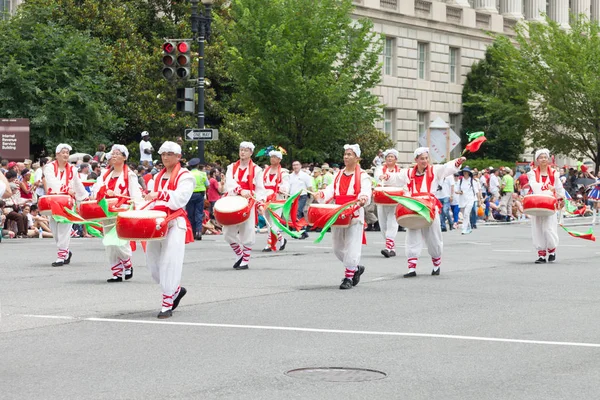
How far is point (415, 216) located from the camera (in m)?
17.0

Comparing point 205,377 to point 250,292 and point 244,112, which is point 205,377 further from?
point 244,112

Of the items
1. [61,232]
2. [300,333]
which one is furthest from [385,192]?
[300,333]

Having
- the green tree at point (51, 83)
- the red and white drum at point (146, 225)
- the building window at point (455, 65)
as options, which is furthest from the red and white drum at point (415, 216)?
the building window at point (455, 65)

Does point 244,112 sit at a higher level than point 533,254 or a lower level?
higher

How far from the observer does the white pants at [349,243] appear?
15.4 meters

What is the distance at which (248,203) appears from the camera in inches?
728

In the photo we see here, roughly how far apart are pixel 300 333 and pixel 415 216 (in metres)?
Answer: 6.08

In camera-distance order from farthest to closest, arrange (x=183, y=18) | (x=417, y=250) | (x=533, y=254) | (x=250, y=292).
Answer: (x=183, y=18), (x=533, y=254), (x=417, y=250), (x=250, y=292)

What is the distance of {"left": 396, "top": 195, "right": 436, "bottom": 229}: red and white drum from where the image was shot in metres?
17.0

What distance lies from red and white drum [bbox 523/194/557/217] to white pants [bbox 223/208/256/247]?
15.8 feet

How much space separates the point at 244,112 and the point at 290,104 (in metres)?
A: 7.30

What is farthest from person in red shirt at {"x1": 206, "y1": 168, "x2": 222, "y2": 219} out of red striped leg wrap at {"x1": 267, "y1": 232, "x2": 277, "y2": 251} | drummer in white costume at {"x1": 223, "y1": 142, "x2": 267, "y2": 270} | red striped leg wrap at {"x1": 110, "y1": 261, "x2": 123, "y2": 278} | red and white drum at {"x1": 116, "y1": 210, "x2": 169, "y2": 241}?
red and white drum at {"x1": 116, "y1": 210, "x2": 169, "y2": 241}

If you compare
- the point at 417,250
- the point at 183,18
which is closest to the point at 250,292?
the point at 417,250

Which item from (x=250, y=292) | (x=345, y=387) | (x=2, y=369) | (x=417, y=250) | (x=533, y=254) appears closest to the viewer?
(x=345, y=387)
